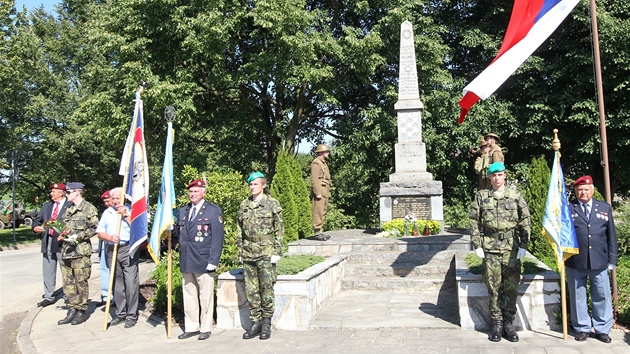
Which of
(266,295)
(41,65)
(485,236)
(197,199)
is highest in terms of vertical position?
(41,65)

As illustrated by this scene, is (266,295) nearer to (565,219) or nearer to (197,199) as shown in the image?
(197,199)

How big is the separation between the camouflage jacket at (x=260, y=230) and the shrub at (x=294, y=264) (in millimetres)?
851

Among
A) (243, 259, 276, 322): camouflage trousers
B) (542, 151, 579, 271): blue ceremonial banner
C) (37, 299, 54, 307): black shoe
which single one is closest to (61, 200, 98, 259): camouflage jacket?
(37, 299, 54, 307): black shoe

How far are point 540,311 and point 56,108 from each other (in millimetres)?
24974

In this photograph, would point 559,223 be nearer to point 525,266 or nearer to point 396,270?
point 525,266

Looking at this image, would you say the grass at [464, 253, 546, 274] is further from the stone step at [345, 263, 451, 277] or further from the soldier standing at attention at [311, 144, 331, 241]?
the soldier standing at attention at [311, 144, 331, 241]

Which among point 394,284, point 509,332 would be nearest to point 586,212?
point 509,332

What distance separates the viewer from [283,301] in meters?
6.51

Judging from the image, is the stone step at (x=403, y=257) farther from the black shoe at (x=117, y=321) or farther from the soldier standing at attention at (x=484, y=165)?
the black shoe at (x=117, y=321)

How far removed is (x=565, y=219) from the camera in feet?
19.6

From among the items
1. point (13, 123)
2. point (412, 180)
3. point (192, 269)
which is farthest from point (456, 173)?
point (13, 123)

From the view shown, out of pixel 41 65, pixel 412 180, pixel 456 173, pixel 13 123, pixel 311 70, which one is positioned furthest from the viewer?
pixel 41 65

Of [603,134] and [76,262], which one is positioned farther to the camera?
[76,262]

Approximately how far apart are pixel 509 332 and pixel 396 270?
10.4 ft
